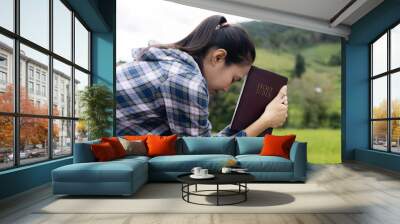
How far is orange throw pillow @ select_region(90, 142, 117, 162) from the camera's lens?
18.5ft

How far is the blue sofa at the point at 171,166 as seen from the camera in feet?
16.0

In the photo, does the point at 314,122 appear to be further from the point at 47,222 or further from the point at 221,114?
the point at 47,222

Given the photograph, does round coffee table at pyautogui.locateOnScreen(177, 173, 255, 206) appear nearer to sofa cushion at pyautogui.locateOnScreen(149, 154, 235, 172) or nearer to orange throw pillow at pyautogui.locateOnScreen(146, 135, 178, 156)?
sofa cushion at pyautogui.locateOnScreen(149, 154, 235, 172)

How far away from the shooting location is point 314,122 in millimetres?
9891

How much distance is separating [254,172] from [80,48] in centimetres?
422

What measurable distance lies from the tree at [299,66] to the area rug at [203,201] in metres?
4.88

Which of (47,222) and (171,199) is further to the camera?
(171,199)

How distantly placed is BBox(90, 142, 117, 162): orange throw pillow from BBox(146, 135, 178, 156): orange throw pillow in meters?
0.99

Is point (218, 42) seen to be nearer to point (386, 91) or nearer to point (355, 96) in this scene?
point (355, 96)

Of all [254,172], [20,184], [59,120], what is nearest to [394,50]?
[254,172]

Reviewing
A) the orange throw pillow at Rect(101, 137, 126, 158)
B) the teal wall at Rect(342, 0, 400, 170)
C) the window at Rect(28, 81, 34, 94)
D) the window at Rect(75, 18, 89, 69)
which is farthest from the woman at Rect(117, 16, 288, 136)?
the window at Rect(28, 81, 34, 94)

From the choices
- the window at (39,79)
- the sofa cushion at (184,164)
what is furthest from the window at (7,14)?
the sofa cushion at (184,164)

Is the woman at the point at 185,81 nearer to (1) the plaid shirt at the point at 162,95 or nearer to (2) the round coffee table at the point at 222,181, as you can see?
(1) the plaid shirt at the point at 162,95

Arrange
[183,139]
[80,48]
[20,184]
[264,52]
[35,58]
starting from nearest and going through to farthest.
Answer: [20,184] < [35,58] < [183,139] < [80,48] < [264,52]
